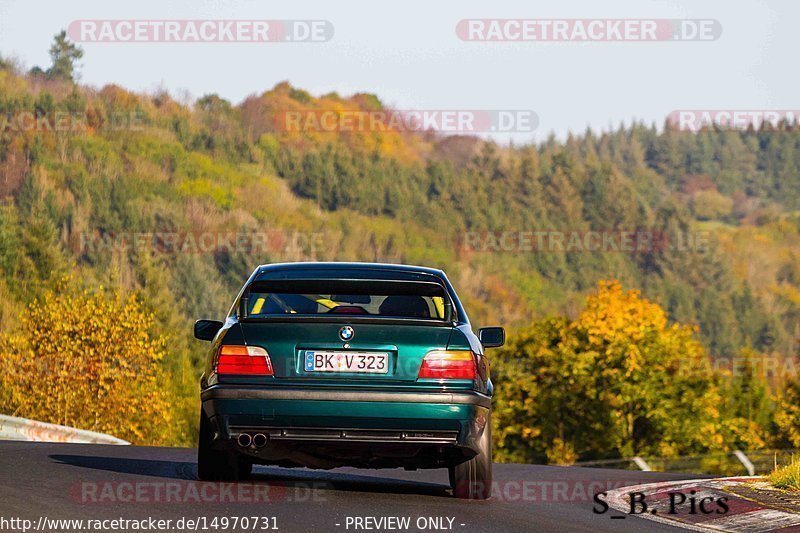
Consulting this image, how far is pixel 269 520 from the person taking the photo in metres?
8.51

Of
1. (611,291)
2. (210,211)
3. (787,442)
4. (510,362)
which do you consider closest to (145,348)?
(510,362)

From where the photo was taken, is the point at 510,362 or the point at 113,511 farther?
the point at 510,362

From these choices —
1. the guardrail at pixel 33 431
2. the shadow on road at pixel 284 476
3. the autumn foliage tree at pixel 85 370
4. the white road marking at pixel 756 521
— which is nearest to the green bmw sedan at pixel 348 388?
the shadow on road at pixel 284 476

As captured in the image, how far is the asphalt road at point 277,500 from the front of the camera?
8.55 metres

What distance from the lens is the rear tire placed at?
1026cm

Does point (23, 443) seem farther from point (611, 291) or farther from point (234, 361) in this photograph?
point (611, 291)

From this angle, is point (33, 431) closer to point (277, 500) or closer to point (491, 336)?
point (491, 336)

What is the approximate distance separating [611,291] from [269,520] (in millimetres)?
69438

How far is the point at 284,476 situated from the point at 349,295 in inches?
85.1

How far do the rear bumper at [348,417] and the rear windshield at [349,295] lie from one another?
833 mm

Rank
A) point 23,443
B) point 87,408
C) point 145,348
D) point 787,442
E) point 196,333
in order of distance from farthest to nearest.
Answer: point 787,442, point 145,348, point 87,408, point 23,443, point 196,333

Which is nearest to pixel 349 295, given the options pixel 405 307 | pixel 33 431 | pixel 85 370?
pixel 405 307

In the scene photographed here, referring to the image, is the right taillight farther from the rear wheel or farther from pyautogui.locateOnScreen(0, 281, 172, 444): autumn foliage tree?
pyautogui.locateOnScreen(0, 281, 172, 444): autumn foliage tree

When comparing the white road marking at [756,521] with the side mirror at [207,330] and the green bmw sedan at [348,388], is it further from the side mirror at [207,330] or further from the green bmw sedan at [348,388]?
the side mirror at [207,330]
